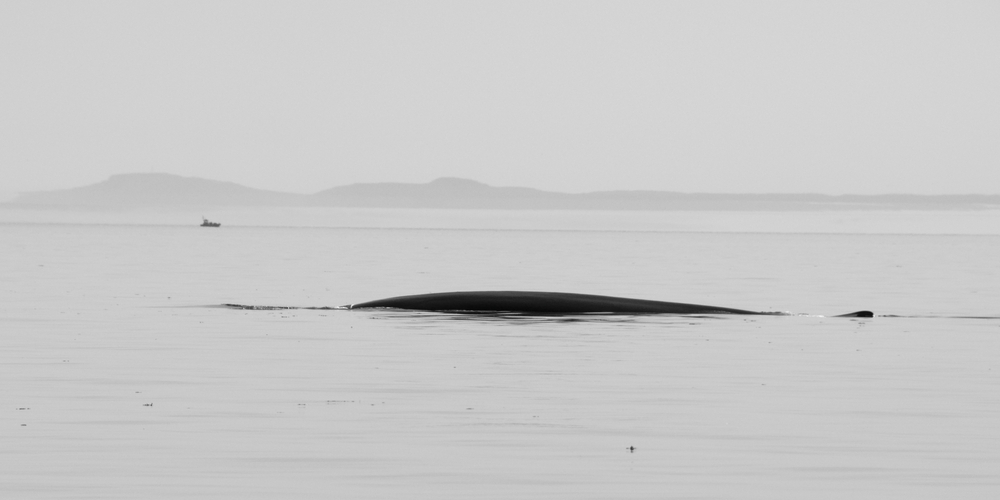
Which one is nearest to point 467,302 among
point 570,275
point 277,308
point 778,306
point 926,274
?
point 277,308

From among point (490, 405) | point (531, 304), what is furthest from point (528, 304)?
point (490, 405)

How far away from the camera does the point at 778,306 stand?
45219mm

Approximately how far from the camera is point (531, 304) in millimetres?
35781

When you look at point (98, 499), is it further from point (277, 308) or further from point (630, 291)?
point (630, 291)

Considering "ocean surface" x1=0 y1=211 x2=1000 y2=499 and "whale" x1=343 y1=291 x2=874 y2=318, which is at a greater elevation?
"whale" x1=343 y1=291 x2=874 y2=318

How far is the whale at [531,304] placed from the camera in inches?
1405

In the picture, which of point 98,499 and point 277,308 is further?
point 277,308

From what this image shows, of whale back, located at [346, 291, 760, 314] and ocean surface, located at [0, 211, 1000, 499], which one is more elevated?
whale back, located at [346, 291, 760, 314]

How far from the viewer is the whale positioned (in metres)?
35.7

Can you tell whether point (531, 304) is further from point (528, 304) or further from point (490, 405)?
point (490, 405)

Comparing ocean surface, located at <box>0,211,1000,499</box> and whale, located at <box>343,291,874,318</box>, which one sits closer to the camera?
ocean surface, located at <box>0,211,1000,499</box>

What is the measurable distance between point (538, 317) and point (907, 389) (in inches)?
566

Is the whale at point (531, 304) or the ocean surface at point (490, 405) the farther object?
the whale at point (531, 304)

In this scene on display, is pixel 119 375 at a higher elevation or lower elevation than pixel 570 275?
lower
